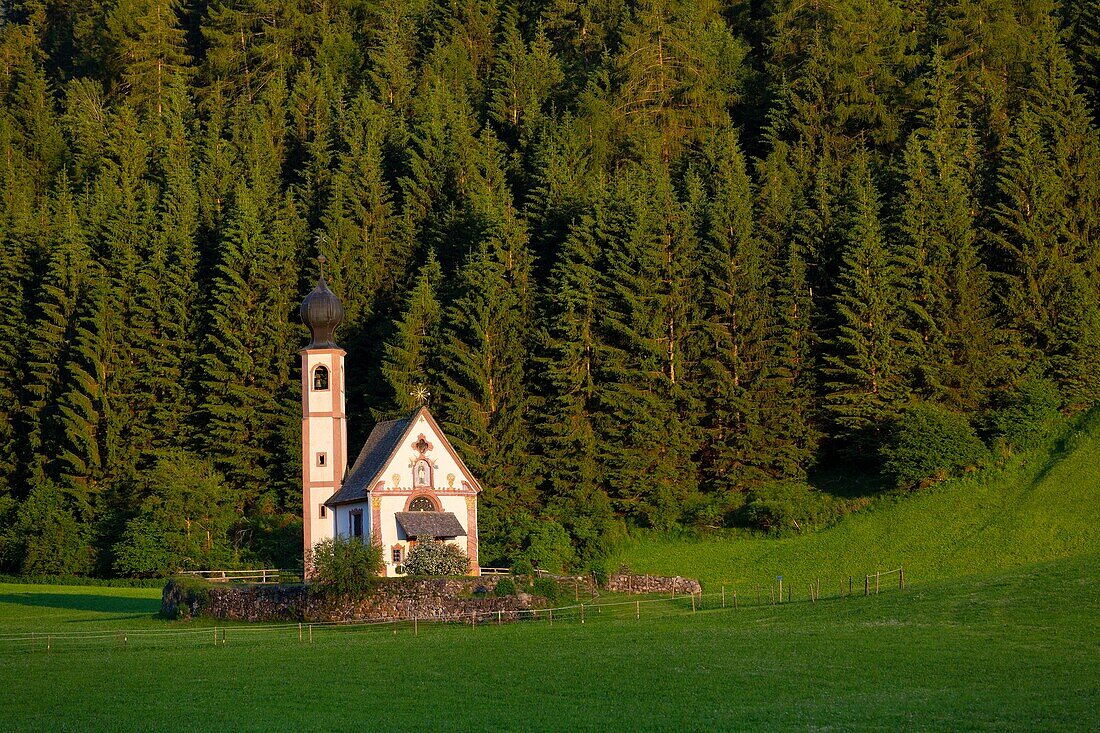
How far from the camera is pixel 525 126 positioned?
302 feet

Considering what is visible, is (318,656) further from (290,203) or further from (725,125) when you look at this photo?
(725,125)

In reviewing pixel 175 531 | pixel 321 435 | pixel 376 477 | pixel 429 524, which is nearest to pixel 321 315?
pixel 321 435

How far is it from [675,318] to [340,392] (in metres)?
18.4

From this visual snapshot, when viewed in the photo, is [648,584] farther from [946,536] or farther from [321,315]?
[321,315]

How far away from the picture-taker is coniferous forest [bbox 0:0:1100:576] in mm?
69250

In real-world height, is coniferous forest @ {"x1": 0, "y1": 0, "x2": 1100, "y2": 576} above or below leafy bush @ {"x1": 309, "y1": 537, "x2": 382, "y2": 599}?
above

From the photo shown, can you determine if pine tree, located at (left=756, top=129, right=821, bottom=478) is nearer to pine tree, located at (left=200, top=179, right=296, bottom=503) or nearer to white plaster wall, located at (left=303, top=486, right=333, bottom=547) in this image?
white plaster wall, located at (left=303, top=486, right=333, bottom=547)

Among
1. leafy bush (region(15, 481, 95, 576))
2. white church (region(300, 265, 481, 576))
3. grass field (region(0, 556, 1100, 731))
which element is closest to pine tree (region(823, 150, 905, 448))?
white church (region(300, 265, 481, 576))

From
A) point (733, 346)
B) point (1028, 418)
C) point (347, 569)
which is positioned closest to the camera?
point (347, 569)

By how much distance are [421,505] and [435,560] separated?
143 inches

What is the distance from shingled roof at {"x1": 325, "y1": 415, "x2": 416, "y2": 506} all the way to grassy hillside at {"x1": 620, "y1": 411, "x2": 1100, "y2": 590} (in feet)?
36.7

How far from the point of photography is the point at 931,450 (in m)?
64.5

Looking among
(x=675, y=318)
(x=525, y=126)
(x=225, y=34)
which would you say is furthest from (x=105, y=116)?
(x=675, y=318)

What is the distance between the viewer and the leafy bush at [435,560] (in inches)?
2208
